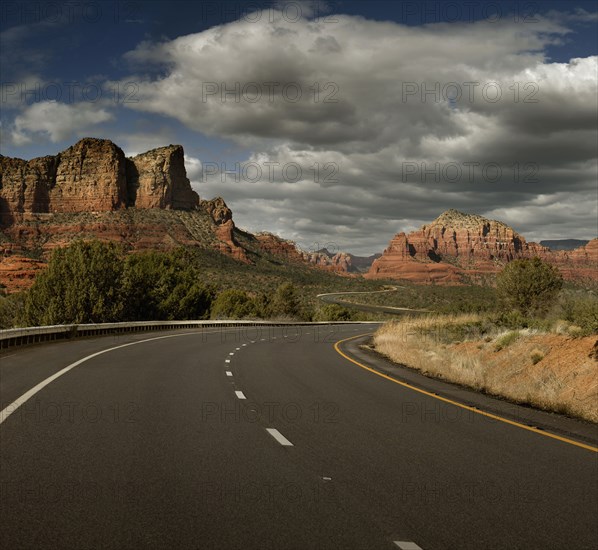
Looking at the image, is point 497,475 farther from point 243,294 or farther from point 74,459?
point 243,294

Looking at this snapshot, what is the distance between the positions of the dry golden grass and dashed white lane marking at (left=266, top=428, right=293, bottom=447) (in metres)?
5.06

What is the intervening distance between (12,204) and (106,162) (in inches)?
1050

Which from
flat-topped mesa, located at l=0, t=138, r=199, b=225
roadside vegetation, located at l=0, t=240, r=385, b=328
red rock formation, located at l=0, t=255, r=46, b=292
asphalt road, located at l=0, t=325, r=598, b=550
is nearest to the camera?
asphalt road, located at l=0, t=325, r=598, b=550

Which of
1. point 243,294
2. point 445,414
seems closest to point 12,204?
point 243,294

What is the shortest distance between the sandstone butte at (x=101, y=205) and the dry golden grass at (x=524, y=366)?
10097 cm

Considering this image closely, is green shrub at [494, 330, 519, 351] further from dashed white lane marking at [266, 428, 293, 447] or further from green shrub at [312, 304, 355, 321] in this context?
green shrub at [312, 304, 355, 321]

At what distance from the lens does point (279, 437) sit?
886 cm

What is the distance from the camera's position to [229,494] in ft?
19.8

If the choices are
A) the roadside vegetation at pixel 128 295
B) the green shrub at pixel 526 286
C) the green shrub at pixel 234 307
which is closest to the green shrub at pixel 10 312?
the roadside vegetation at pixel 128 295

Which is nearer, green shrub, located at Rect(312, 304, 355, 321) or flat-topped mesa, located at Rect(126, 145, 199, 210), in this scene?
green shrub, located at Rect(312, 304, 355, 321)

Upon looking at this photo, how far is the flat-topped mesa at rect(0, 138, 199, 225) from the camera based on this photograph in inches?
6668

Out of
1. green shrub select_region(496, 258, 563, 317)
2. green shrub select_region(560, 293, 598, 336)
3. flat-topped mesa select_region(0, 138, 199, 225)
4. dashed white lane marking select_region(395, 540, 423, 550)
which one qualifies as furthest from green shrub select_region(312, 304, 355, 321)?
dashed white lane marking select_region(395, 540, 423, 550)

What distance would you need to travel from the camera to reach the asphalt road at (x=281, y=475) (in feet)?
16.4

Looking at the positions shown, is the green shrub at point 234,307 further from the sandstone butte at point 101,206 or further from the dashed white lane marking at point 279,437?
the dashed white lane marking at point 279,437
